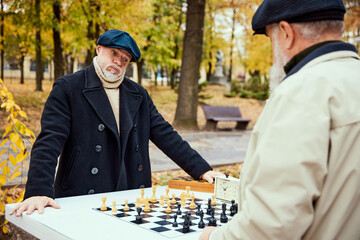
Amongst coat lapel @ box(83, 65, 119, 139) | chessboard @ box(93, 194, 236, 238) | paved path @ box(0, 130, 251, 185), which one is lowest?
paved path @ box(0, 130, 251, 185)

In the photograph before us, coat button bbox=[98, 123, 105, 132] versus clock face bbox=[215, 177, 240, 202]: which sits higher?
coat button bbox=[98, 123, 105, 132]

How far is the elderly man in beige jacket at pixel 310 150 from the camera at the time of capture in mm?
1434

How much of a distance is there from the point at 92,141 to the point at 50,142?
14.8 inches

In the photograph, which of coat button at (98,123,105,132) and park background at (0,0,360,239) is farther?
park background at (0,0,360,239)

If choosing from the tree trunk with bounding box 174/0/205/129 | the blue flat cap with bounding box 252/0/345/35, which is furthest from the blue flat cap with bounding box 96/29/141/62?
the tree trunk with bounding box 174/0/205/129

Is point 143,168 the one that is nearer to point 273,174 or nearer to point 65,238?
point 65,238

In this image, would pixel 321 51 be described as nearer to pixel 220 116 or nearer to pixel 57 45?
pixel 220 116

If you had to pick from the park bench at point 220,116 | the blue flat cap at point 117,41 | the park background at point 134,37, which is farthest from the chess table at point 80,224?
the park bench at point 220,116

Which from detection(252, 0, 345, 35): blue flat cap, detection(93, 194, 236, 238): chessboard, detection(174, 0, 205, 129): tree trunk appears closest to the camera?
detection(252, 0, 345, 35): blue flat cap

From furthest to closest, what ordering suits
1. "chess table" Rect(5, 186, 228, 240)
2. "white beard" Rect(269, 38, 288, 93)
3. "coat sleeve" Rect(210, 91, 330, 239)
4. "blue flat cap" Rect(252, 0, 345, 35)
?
"chess table" Rect(5, 186, 228, 240), "white beard" Rect(269, 38, 288, 93), "blue flat cap" Rect(252, 0, 345, 35), "coat sleeve" Rect(210, 91, 330, 239)

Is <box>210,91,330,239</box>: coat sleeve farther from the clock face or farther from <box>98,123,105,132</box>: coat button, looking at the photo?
<box>98,123,105,132</box>: coat button

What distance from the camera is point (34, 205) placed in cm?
264

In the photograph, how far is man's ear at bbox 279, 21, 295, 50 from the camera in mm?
1686

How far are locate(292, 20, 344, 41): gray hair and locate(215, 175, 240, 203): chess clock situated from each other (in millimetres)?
1454
